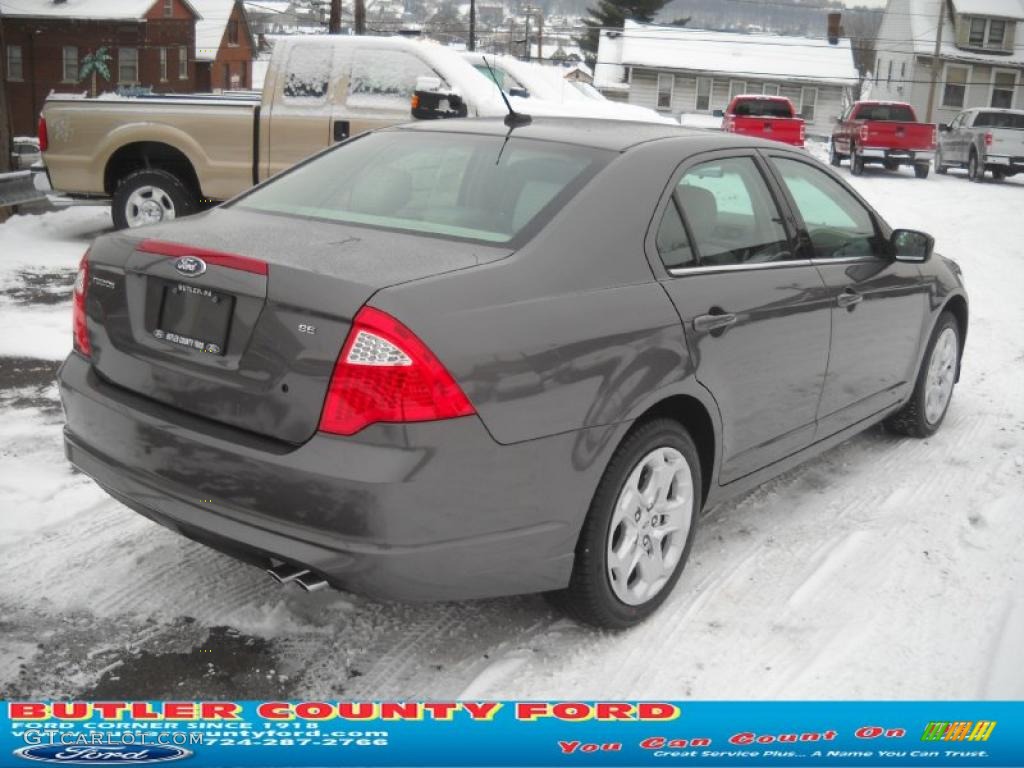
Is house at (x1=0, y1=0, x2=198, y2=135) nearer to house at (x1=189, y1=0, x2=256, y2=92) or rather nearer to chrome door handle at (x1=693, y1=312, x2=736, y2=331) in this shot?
house at (x1=189, y1=0, x2=256, y2=92)

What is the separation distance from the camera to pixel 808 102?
58.5 metres

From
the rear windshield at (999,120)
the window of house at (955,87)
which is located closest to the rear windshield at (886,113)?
the rear windshield at (999,120)

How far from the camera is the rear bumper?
9.00ft

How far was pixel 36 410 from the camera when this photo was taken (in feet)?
17.9

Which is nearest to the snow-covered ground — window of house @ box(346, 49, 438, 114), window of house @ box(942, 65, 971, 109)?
window of house @ box(346, 49, 438, 114)

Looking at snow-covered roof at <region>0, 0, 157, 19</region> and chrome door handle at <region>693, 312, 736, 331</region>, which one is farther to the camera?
snow-covered roof at <region>0, 0, 157, 19</region>

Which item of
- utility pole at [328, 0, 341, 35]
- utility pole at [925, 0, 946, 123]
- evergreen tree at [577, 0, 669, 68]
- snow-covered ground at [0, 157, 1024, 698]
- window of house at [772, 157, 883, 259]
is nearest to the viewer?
snow-covered ground at [0, 157, 1024, 698]

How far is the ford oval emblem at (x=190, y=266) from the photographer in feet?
9.86

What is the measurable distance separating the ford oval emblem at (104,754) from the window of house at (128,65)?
168 feet

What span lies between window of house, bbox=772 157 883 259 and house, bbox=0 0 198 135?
4640 centimetres

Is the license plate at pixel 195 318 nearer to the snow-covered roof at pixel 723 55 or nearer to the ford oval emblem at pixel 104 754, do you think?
the ford oval emblem at pixel 104 754

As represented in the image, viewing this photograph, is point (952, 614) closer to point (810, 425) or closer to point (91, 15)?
point (810, 425)

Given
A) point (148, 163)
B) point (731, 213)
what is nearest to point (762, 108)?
point (148, 163)

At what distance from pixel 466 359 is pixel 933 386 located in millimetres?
3742
